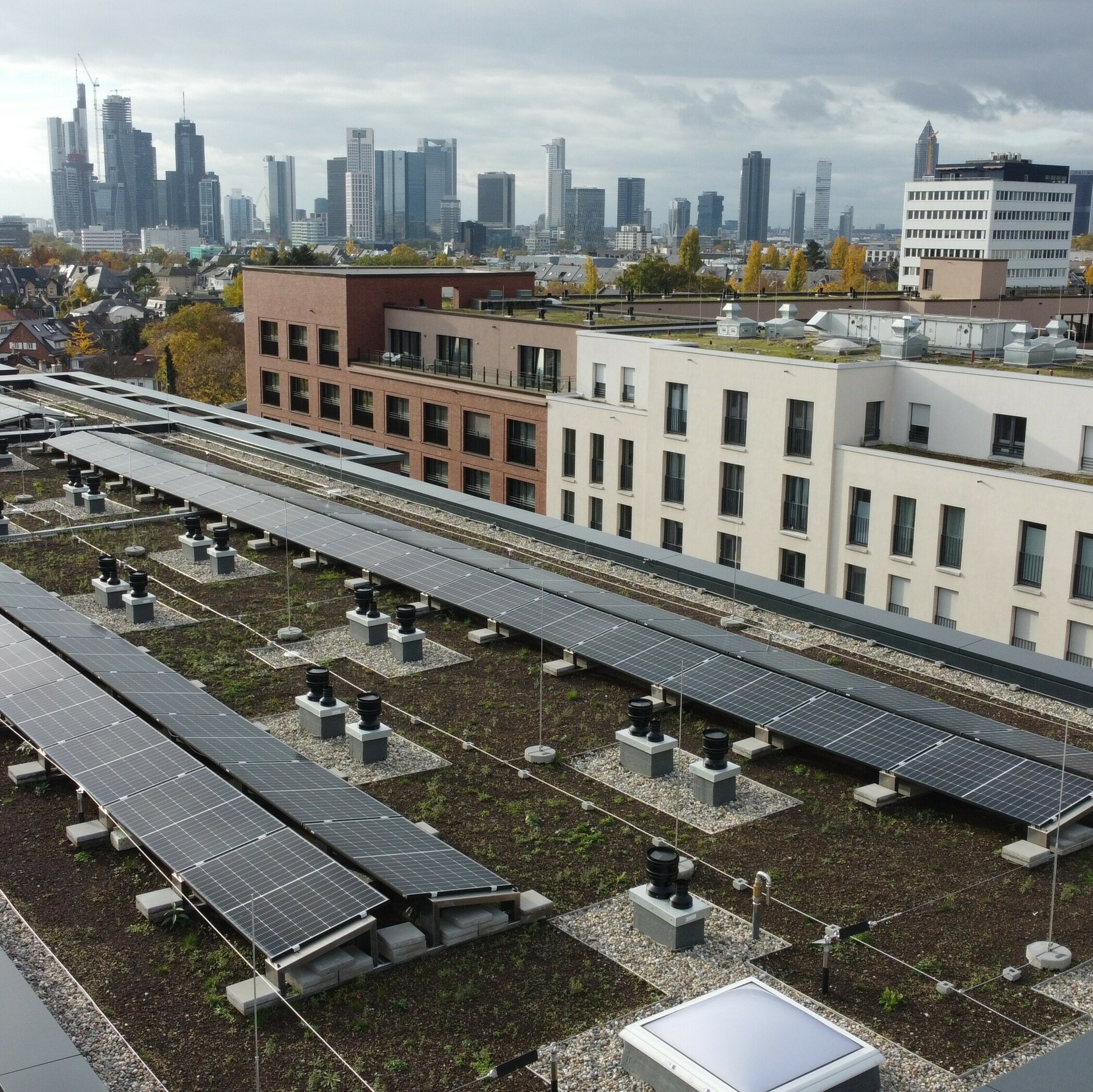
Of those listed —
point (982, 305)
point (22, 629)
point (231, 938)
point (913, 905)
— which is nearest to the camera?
point (231, 938)

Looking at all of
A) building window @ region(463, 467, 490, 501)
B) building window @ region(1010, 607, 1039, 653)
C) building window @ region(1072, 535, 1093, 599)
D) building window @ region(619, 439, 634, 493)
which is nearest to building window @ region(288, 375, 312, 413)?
building window @ region(463, 467, 490, 501)

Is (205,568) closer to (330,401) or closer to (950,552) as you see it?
(950,552)

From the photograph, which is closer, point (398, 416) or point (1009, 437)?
point (1009, 437)

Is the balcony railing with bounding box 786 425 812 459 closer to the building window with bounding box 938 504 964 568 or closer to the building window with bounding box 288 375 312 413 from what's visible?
the building window with bounding box 938 504 964 568

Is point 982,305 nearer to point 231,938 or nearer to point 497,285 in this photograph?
point 497,285

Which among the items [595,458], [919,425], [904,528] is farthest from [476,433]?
[904,528]

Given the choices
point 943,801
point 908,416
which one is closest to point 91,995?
point 943,801

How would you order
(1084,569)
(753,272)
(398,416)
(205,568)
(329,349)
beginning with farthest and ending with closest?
(753,272) → (329,349) → (398,416) → (1084,569) → (205,568)
